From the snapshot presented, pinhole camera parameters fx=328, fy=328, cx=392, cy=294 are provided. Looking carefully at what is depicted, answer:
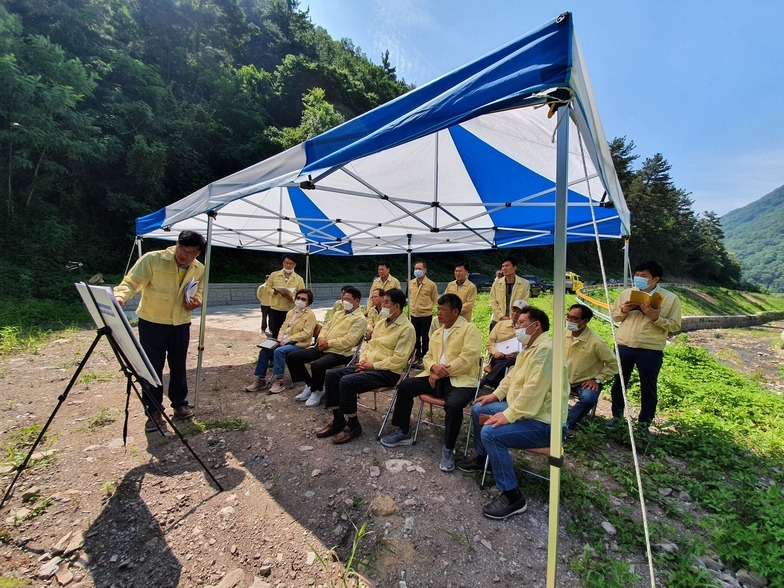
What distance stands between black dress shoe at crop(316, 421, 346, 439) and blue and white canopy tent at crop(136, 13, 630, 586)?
5.66 feet

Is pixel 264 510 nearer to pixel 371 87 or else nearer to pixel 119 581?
pixel 119 581

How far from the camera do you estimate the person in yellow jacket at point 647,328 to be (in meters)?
3.28

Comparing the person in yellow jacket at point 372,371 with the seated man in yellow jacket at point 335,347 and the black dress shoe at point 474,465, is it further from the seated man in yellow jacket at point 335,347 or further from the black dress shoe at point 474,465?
the black dress shoe at point 474,465

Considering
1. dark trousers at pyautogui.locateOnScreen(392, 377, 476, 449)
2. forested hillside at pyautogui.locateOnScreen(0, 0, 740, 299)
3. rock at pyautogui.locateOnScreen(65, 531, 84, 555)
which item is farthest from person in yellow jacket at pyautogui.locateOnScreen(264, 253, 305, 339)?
forested hillside at pyautogui.locateOnScreen(0, 0, 740, 299)

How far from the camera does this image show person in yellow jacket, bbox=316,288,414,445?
314cm

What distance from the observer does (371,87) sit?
32000 millimetres

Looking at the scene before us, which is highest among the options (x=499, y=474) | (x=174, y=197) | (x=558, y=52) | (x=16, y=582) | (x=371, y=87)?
(x=371, y=87)

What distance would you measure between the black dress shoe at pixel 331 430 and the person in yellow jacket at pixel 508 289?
285 cm

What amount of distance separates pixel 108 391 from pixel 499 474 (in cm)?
460

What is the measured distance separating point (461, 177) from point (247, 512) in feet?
13.0

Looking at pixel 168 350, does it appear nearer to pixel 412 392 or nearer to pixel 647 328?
pixel 412 392

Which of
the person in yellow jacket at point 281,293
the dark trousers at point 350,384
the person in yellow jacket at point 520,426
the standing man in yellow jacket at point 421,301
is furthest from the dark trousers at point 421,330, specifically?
the person in yellow jacket at point 520,426

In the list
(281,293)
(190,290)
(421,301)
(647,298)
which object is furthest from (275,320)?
(647,298)

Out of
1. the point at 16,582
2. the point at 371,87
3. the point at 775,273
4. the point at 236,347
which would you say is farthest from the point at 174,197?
the point at 775,273
